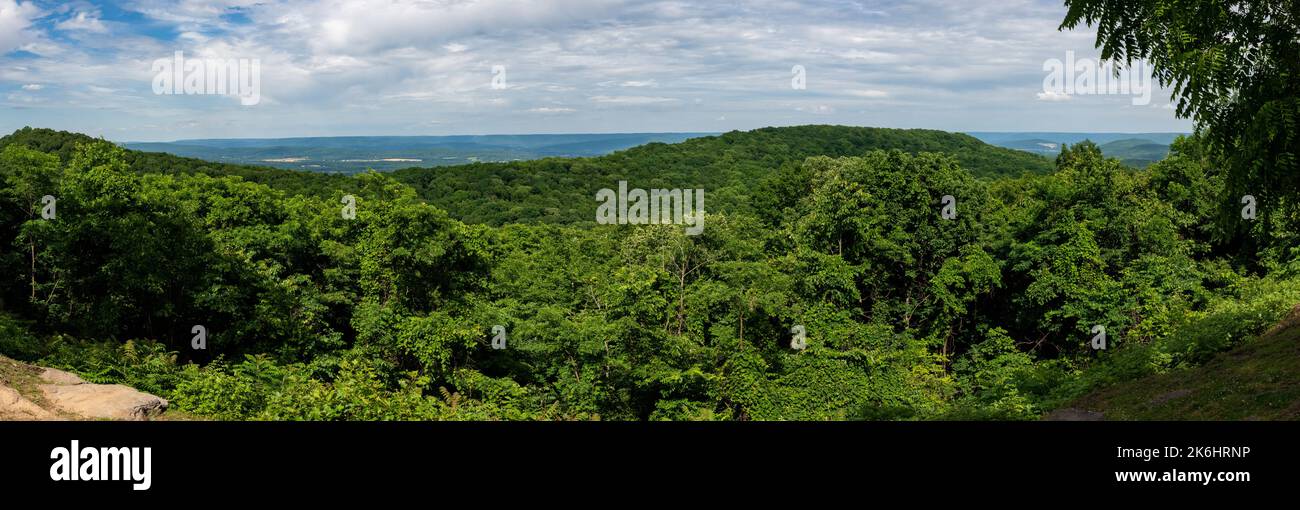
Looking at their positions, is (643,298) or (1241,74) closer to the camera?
(1241,74)

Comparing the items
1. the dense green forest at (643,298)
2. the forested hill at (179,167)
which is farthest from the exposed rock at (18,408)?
the forested hill at (179,167)

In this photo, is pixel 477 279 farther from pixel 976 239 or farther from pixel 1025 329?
pixel 1025 329

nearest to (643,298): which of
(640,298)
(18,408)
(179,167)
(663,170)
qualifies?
(640,298)

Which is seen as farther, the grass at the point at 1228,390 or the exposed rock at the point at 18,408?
the grass at the point at 1228,390

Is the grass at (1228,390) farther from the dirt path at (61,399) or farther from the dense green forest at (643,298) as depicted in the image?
the dirt path at (61,399)

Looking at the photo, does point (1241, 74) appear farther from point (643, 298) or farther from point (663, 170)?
point (663, 170)
